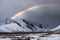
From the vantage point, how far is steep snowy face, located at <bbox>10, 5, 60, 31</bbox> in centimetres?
107

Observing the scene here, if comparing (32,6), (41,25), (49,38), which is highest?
(32,6)

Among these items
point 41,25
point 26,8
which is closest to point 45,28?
point 41,25

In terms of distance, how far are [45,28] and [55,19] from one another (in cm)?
17

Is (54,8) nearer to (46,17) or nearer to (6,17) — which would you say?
(46,17)

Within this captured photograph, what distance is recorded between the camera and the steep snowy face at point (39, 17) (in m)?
1.07

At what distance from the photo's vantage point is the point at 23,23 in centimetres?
106

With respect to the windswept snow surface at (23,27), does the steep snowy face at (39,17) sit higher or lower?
higher

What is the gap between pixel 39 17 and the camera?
1135mm

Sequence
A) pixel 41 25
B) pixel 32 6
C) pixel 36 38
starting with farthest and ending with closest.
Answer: pixel 32 6 < pixel 41 25 < pixel 36 38

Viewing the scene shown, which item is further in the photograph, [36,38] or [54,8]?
[54,8]

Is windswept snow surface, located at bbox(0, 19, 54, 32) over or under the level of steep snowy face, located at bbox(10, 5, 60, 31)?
under

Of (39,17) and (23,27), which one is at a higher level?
(39,17)

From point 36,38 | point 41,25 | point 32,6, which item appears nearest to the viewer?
point 36,38

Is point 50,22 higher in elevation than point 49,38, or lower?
higher
